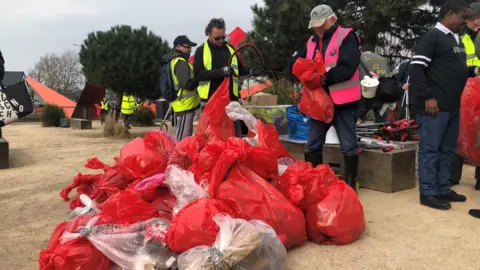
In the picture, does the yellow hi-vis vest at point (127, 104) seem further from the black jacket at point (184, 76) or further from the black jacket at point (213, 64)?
the black jacket at point (213, 64)

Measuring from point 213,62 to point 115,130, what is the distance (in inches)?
276

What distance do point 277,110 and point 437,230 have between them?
3.04 meters

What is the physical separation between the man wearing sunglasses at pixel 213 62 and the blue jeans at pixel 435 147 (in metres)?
1.63

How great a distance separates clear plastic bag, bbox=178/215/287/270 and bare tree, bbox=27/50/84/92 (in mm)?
52045

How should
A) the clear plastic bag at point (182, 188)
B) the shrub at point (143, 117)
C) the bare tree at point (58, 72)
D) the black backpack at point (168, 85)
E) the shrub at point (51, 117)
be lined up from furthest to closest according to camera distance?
1. the bare tree at point (58, 72)
2. the shrub at point (51, 117)
3. the shrub at point (143, 117)
4. the black backpack at point (168, 85)
5. the clear plastic bag at point (182, 188)

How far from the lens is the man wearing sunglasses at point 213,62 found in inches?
163

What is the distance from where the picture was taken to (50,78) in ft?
165

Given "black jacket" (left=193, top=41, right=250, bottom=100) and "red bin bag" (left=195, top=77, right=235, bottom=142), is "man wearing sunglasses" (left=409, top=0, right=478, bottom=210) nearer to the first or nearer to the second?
"red bin bag" (left=195, top=77, right=235, bottom=142)

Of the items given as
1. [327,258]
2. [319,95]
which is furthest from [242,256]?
[319,95]

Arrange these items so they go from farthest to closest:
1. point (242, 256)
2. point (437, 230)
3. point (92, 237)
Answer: point (437, 230) → point (92, 237) → point (242, 256)

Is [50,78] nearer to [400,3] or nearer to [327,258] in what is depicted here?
[400,3]

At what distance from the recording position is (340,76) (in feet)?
11.3

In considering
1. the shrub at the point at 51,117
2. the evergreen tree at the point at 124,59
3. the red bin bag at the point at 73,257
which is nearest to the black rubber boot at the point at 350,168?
the red bin bag at the point at 73,257

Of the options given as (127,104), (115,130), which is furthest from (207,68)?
(127,104)
